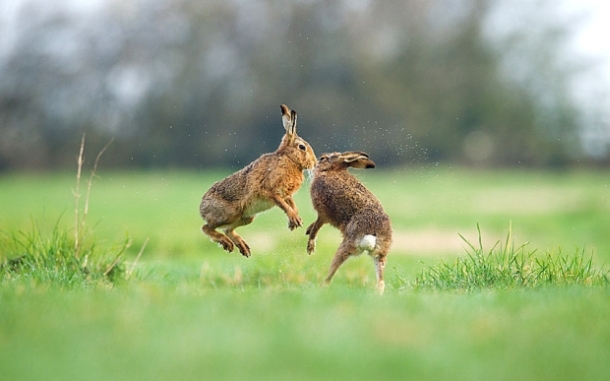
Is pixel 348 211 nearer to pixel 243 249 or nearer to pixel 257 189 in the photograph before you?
pixel 257 189

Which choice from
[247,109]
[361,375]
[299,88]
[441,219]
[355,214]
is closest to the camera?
[361,375]

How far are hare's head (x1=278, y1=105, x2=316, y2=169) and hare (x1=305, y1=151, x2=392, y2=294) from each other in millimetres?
135

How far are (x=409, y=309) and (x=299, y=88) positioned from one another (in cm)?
2920

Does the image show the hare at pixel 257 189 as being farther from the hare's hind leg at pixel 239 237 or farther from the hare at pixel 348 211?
the hare at pixel 348 211

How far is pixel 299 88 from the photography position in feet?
112

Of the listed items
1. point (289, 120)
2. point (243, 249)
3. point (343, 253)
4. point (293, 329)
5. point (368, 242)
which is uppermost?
point (289, 120)

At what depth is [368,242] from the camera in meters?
6.98

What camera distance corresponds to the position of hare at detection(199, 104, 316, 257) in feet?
24.1

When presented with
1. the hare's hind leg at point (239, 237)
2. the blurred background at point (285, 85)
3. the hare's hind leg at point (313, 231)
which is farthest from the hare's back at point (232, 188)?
the blurred background at point (285, 85)

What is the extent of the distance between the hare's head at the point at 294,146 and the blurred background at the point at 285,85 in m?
Result: 20.7

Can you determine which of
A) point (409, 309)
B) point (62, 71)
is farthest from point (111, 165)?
point (409, 309)

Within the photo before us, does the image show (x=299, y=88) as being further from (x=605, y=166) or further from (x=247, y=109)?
(x=605, y=166)

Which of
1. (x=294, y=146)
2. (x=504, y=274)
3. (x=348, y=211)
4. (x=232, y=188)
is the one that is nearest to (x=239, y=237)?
(x=232, y=188)

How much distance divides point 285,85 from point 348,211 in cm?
2669
